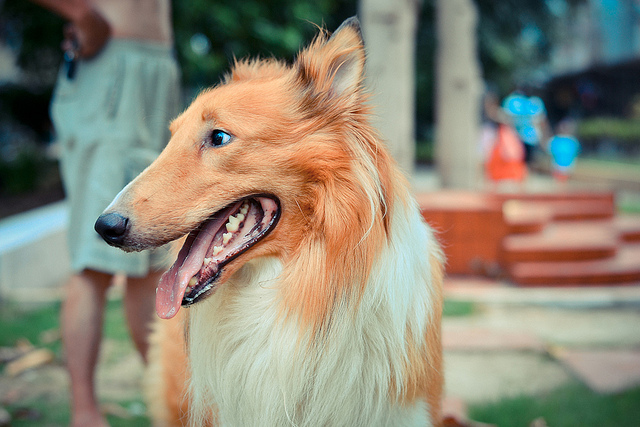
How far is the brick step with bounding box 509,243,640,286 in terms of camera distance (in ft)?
17.7

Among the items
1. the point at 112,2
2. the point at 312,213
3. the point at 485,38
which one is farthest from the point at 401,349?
the point at 485,38

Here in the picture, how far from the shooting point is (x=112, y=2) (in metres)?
2.66

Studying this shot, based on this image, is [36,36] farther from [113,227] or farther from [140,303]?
[113,227]

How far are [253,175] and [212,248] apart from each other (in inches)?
10.9

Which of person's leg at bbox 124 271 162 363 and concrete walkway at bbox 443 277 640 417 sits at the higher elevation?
person's leg at bbox 124 271 162 363

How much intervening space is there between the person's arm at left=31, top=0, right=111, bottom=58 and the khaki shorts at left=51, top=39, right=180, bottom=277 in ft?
0.16

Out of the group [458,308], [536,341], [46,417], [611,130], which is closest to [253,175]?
[46,417]

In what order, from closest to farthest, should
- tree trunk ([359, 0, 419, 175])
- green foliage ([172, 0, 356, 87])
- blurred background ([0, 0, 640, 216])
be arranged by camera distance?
tree trunk ([359, 0, 419, 175]), green foliage ([172, 0, 356, 87]), blurred background ([0, 0, 640, 216])

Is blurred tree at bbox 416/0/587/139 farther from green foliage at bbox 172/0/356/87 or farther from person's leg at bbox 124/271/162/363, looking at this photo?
person's leg at bbox 124/271/162/363


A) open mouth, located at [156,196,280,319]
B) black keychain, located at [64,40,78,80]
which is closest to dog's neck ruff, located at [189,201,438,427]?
open mouth, located at [156,196,280,319]

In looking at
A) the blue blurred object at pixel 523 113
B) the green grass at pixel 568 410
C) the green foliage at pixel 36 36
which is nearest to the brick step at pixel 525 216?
the green grass at pixel 568 410

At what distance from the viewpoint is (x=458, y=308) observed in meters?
4.80

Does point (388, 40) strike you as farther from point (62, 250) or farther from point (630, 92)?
point (630, 92)

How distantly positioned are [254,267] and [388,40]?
165 inches
